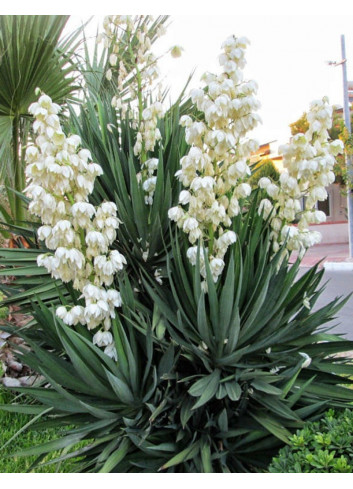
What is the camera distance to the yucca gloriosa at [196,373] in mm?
2053

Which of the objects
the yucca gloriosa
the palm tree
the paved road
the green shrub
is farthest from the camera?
the paved road

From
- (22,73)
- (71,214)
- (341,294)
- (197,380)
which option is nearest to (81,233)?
(71,214)

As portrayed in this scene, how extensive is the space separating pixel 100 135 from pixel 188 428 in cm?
170

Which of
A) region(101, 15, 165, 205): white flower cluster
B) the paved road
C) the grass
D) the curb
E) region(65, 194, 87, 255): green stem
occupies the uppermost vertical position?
region(101, 15, 165, 205): white flower cluster

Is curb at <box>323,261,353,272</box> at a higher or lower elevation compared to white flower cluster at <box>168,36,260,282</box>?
lower

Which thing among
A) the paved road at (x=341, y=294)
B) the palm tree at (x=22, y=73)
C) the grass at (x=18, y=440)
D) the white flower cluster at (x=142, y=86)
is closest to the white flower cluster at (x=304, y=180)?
the white flower cluster at (x=142, y=86)

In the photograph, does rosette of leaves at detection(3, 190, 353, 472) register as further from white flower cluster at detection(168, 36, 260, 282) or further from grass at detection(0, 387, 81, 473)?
grass at detection(0, 387, 81, 473)

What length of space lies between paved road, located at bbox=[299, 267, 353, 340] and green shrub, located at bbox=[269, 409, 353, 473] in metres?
2.37

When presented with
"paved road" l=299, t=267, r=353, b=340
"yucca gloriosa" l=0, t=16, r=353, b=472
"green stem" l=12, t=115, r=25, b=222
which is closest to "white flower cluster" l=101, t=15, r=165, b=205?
"yucca gloriosa" l=0, t=16, r=353, b=472

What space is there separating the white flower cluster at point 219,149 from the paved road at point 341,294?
2.47 meters

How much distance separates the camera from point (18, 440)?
3203 millimetres

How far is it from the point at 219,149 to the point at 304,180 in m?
0.43

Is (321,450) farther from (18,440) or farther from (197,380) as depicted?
(18,440)

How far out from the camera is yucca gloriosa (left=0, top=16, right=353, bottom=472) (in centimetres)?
205
